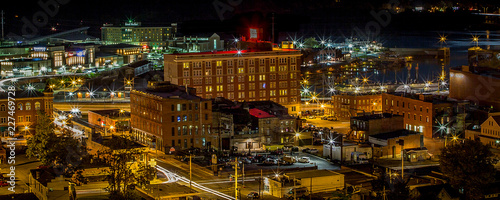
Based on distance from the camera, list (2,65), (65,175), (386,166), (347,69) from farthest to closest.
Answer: (347,69), (2,65), (386,166), (65,175)

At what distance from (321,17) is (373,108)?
2769 inches

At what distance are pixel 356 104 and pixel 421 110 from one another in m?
3.29

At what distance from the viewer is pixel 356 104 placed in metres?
27.0

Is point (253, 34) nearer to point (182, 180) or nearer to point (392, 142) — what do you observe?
point (392, 142)

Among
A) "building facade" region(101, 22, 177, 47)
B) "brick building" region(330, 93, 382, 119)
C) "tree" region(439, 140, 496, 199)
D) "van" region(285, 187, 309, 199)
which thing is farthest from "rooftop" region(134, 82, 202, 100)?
"building facade" region(101, 22, 177, 47)

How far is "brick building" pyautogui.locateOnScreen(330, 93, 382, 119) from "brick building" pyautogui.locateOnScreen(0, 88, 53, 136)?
408 inches

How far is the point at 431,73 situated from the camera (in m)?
49.0

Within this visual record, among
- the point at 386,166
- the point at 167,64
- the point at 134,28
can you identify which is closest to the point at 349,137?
the point at 386,166

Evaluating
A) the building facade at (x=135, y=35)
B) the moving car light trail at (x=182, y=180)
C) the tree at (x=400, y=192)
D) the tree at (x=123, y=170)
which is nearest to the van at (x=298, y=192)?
the moving car light trail at (x=182, y=180)

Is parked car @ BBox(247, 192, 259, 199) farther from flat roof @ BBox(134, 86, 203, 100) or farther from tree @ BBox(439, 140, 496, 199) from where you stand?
flat roof @ BBox(134, 86, 203, 100)

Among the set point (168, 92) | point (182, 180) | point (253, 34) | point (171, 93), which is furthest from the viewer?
point (253, 34)

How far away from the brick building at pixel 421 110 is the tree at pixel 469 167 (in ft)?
22.7

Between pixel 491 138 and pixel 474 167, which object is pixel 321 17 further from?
pixel 474 167

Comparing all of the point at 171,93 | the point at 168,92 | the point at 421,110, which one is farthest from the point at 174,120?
the point at 421,110
